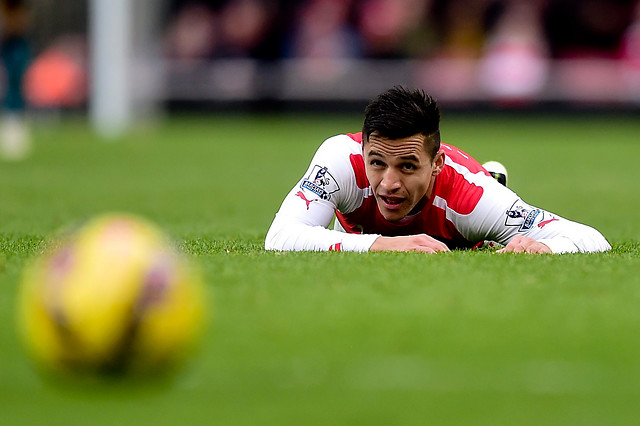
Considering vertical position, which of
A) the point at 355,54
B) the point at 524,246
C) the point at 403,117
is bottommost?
the point at 355,54

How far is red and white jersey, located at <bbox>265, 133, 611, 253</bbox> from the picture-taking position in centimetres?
639

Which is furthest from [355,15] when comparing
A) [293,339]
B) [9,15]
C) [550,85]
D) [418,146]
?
[293,339]

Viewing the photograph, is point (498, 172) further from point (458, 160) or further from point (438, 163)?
point (438, 163)

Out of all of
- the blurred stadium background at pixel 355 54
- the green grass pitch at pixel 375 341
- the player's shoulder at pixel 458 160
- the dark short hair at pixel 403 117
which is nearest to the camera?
the green grass pitch at pixel 375 341

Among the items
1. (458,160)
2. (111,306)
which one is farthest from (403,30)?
(111,306)

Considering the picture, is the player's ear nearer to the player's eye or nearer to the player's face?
the player's face

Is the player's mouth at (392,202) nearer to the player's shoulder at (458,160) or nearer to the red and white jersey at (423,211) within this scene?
the red and white jersey at (423,211)

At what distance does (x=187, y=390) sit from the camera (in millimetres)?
3699

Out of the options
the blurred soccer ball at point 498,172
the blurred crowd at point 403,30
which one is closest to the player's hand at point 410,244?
the blurred soccer ball at point 498,172

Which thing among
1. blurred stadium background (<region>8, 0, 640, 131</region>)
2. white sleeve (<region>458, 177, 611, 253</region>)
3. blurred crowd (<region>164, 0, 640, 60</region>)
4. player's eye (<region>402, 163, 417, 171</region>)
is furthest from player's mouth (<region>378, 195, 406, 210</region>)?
blurred crowd (<region>164, 0, 640, 60</region>)

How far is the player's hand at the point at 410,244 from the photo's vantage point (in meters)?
6.15

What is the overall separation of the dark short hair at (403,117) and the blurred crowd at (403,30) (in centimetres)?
2033

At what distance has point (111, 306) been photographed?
3615 mm

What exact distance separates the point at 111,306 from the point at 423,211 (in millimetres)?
3142
